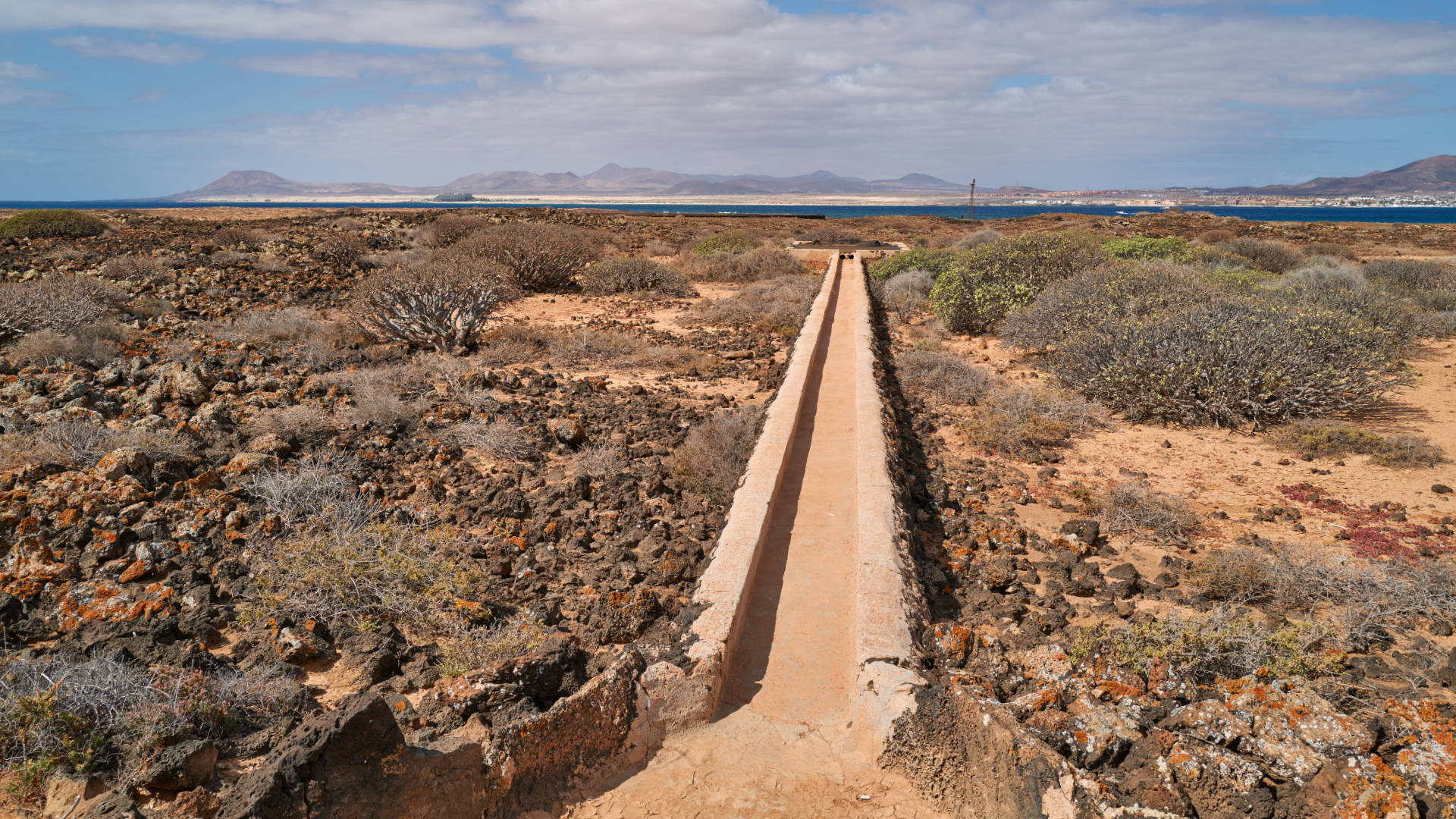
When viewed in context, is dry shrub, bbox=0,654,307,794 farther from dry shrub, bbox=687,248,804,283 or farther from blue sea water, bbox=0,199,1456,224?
blue sea water, bbox=0,199,1456,224

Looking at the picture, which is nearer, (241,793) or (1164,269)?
(241,793)

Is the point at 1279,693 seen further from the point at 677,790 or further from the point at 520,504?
the point at 520,504

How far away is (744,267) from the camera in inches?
792

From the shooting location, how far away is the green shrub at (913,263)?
18.2 meters

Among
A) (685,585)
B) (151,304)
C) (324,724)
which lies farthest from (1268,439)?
(151,304)

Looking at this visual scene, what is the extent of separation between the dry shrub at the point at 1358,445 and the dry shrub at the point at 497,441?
7.34 metres

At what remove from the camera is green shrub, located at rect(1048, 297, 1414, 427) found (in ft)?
24.8

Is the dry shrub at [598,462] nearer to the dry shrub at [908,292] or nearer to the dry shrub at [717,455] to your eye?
the dry shrub at [717,455]

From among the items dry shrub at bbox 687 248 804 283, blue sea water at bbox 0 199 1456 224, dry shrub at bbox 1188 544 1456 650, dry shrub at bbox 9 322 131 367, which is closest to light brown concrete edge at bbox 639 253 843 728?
dry shrub at bbox 1188 544 1456 650

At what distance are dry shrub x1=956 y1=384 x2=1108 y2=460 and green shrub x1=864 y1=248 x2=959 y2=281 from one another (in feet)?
31.5

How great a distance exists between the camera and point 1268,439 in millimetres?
7219

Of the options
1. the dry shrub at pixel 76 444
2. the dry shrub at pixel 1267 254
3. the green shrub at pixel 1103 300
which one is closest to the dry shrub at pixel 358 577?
the dry shrub at pixel 76 444

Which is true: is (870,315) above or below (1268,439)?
above

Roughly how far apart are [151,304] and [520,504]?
34.5 ft
